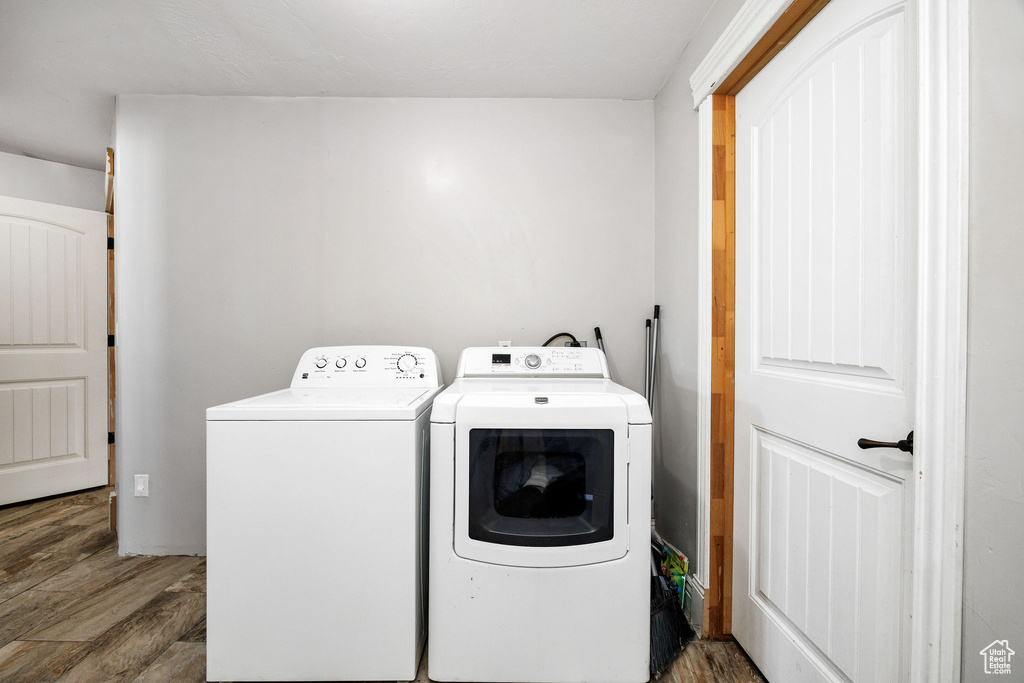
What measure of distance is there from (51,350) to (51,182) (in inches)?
45.3

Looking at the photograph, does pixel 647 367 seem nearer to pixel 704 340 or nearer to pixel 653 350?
pixel 653 350

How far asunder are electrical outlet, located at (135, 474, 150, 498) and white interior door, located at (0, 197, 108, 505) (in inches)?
54.8

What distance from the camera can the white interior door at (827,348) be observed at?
3.10ft

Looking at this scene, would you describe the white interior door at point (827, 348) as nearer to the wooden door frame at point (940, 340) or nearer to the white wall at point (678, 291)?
the wooden door frame at point (940, 340)

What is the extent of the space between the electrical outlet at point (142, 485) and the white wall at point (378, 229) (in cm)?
20

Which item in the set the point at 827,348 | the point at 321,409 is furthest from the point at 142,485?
the point at 827,348

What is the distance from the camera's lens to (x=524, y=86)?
204 centimetres

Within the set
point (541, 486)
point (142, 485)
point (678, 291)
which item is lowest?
point (142, 485)

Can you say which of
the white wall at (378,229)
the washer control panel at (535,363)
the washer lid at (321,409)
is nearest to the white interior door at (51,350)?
the white wall at (378,229)

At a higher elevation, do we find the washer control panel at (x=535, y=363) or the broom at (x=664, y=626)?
the washer control panel at (x=535, y=363)

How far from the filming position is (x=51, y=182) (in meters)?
3.05

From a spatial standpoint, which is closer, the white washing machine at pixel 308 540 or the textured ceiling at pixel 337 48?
the white washing machine at pixel 308 540

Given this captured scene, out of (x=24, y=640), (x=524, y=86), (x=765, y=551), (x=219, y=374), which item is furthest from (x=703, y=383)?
(x=24, y=640)

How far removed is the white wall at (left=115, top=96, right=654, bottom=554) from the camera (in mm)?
2135
